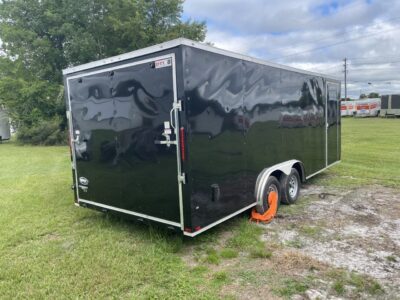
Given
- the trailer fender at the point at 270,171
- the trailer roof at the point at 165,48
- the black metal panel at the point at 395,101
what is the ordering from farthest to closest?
the black metal panel at the point at 395,101, the trailer fender at the point at 270,171, the trailer roof at the point at 165,48

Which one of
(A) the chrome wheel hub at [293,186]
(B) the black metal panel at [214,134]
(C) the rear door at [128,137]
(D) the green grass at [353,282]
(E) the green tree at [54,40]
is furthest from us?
(E) the green tree at [54,40]

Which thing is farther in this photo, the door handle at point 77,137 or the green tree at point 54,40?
the green tree at point 54,40

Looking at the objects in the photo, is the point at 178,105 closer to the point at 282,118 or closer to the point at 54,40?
the point at 282,118

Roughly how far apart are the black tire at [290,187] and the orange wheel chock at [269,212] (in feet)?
1.07

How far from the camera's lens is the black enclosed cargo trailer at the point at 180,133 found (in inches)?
133

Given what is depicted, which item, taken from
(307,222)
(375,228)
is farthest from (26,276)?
(375,228)

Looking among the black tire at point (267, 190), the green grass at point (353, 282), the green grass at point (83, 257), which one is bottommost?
the green grass at point (353, 282)

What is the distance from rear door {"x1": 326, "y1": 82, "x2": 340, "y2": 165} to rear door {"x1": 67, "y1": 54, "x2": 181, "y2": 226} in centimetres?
463

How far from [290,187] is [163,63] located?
3.27m

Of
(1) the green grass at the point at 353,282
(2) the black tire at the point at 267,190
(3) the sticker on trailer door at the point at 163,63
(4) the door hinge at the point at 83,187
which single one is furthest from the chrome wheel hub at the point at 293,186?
(4) the door hinge at the point at 83,187

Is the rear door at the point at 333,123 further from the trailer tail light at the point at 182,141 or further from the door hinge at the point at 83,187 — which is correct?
the door hinge at the point at 83,187

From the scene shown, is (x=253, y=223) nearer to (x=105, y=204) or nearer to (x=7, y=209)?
(x=105, y=204)

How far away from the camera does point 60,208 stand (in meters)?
5.40

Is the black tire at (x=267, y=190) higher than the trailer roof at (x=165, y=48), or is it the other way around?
the trailer roof at (x=165, y=48)
